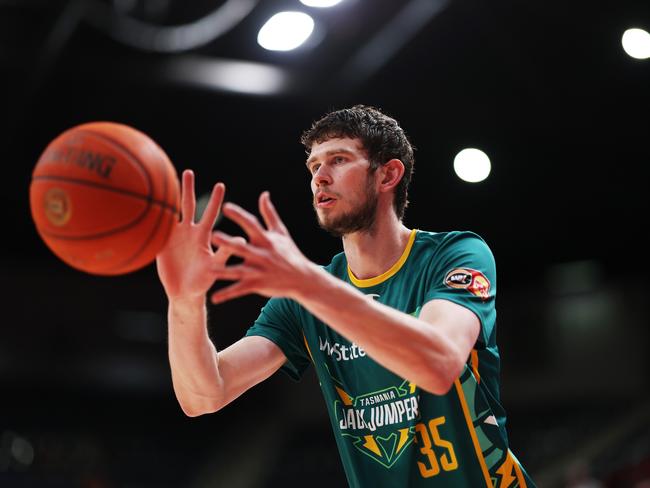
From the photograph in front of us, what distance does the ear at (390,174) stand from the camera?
3.59 m

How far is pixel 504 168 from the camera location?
504 inches

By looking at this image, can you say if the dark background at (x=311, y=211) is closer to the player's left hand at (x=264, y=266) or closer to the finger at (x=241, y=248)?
the finger at (x=241, y=248)

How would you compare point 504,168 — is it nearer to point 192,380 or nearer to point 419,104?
point 419,104

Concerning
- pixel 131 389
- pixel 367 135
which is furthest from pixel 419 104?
pixel 131 389

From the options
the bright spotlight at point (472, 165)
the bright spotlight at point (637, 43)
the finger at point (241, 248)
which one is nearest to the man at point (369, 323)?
the finger at point (241, 248)

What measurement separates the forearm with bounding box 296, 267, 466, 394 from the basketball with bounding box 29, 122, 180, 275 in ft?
2.26

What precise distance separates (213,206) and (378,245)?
94 centimetres

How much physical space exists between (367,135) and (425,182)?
976 centimetres

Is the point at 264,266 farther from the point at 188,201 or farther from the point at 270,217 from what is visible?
the point at 188,201

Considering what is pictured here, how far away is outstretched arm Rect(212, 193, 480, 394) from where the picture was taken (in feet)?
7.61

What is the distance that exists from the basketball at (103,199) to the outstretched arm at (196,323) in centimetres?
8

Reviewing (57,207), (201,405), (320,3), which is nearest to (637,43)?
(320,3)

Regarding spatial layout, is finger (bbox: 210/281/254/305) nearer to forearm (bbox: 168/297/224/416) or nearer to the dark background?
forearm (bbox: 168/297/224/416)

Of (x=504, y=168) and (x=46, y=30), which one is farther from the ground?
(x=46, y=30)
